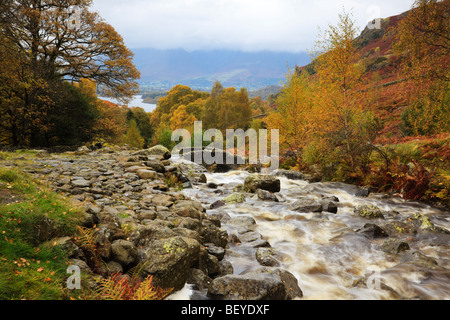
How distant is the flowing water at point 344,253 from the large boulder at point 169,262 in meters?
0.38

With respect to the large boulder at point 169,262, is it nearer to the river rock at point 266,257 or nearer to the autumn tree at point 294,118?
the river rock at point 266,257

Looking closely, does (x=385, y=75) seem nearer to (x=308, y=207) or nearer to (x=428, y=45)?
(x=428, y=45)

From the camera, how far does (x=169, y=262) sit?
399cm

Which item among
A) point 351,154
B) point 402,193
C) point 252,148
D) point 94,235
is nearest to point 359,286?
point 94,235

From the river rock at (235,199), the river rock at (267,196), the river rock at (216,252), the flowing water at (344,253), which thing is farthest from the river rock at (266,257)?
the river rock at (267,196)

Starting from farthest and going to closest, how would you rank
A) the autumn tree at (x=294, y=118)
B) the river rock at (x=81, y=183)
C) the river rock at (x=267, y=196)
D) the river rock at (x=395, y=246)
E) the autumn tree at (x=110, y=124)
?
the autumn tree at (x=110, y=124) < the autumn tree at (x=294, y=118) < the river rock at (x=267, y=196) < the river rock at (x=81, y=183) < the river rock at (x=395, y=246)

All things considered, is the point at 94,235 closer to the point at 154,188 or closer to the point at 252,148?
the point at 154,188

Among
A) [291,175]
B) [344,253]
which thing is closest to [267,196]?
[344,253]

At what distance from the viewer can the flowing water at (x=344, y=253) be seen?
16.0 feet

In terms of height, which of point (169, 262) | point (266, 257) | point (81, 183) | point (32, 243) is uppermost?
point (81, 183)

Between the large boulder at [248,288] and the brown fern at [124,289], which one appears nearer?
the brown fern at [124,289]

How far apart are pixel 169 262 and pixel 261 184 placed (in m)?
9.02

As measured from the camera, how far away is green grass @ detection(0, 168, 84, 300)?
2705mm

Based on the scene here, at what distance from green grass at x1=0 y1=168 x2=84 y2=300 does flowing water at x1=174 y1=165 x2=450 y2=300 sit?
215 centimetres
